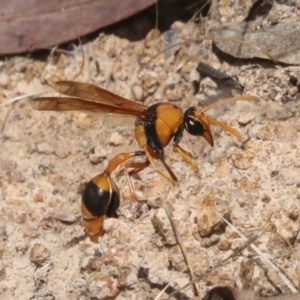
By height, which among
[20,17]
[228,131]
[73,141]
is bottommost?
[73,141]

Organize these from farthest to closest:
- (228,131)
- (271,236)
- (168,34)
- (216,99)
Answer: (168,34), (216,99), (228,131), (271,236)

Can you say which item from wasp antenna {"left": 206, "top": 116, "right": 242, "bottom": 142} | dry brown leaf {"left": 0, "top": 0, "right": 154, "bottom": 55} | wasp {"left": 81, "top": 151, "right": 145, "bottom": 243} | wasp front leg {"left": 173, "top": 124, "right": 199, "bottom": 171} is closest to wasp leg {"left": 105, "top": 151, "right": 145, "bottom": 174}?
wasp {"left": 81, "top": 151, "right": 145, "bottom": 243}

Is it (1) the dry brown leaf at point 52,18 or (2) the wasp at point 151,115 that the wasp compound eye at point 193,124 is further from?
(1) the dry brown leaf at point 52,18

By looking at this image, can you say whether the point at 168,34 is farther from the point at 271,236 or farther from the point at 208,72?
the point at 271,236

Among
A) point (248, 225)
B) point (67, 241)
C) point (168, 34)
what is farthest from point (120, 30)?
point (248, 225)

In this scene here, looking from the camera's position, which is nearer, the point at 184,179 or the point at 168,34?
the point at 184,179

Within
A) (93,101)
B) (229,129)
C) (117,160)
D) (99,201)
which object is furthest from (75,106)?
(229,129)

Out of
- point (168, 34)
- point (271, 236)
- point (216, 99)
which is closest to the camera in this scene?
point (271, 236)
